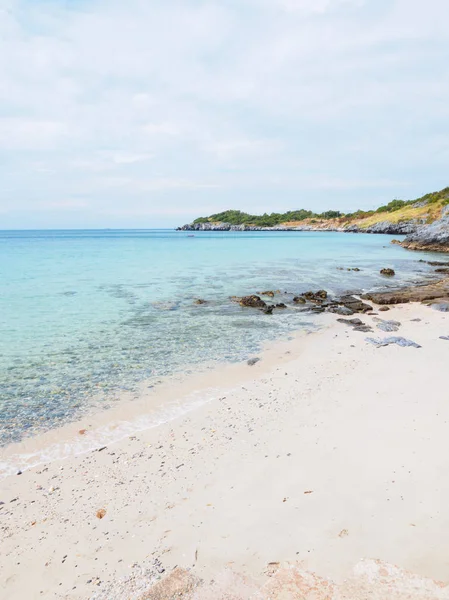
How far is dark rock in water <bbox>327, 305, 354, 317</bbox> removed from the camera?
698 inches

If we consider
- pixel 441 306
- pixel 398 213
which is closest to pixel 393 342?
pixel 441 306

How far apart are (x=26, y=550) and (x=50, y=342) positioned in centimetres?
1002

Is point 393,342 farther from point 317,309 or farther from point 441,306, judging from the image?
point 441,306

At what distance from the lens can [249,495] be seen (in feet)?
17.4

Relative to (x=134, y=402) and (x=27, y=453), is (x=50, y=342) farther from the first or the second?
(x=27, y=453)

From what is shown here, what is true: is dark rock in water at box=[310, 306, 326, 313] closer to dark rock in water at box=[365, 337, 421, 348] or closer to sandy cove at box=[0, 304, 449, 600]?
dark rock in water at box=[365, 337, 421, 348]

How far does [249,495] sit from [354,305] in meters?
15.2

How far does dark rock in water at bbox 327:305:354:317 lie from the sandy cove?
885 cm

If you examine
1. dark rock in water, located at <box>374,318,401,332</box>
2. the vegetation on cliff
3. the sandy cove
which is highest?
the vegetation on cliff

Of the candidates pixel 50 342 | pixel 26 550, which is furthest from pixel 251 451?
pixel 50 342

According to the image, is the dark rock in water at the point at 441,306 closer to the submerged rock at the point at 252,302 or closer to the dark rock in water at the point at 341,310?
the dark rock in water at the point at 341,310

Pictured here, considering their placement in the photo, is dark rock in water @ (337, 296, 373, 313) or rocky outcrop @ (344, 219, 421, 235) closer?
dark rock in water @ (337, 296, 373, 313)

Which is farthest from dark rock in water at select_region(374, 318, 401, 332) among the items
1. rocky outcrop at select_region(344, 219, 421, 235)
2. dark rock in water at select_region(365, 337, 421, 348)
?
rocky outcrop at select_region(344, 219, 421, 235)

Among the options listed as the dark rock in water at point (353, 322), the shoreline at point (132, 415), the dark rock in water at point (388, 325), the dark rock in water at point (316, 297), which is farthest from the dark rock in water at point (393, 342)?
the dark rock in water at point (316, 297)
